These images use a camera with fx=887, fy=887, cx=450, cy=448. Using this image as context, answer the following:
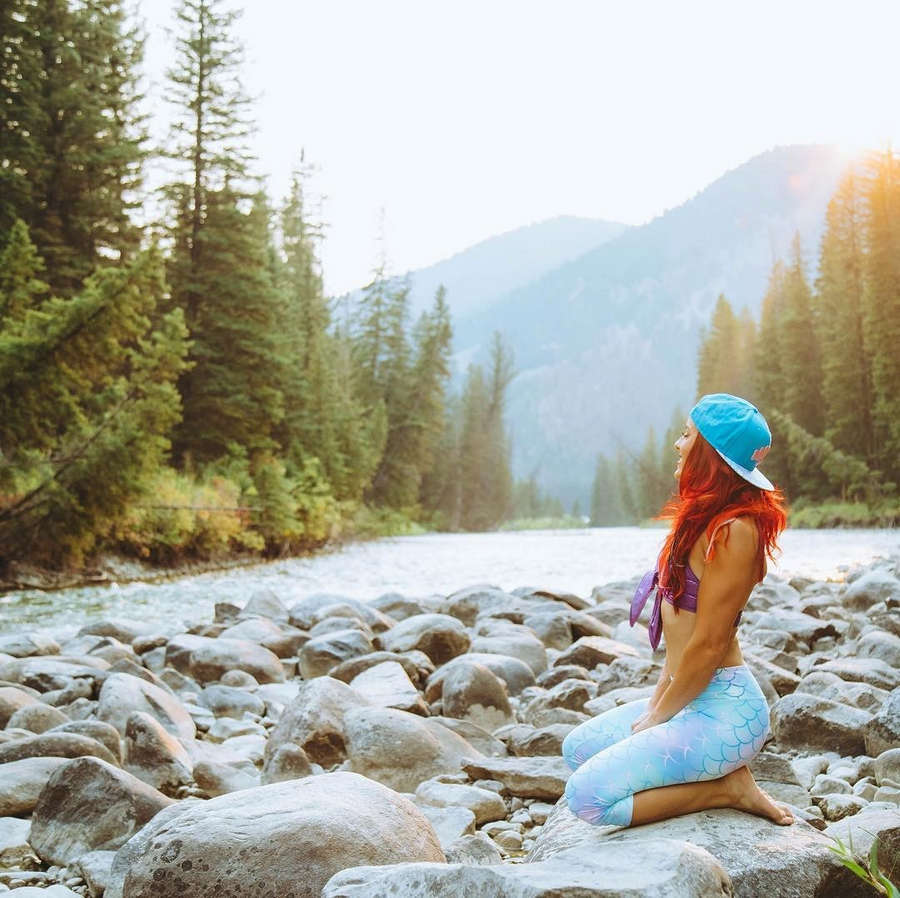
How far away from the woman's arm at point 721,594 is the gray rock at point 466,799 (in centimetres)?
159

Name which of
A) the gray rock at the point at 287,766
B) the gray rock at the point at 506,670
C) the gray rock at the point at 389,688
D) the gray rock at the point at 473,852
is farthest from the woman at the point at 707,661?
the gray rock at the point at 506,670

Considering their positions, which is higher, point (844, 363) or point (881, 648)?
point (844, 363)

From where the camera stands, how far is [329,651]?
642 centimetres

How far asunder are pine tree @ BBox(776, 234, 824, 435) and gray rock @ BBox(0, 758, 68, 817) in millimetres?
37844

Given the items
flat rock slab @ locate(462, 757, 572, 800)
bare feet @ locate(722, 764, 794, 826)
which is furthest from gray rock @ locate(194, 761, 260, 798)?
bare feet @ locate(722, 764, 794, 826)

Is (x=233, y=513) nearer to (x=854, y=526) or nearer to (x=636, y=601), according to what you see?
(x=636, y=601)

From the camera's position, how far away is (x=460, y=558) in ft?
69.5

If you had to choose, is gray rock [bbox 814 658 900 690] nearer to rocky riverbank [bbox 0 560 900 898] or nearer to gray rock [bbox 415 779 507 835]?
rocky riverbank [bbox 0 560 900 898]

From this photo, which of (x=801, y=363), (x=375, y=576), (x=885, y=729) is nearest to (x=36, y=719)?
(x=885, y=729)

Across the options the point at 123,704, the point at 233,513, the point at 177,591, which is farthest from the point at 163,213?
the point at 123,704

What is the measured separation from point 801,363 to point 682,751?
129 ft

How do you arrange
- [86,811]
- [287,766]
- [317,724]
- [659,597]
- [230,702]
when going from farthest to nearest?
[230,702]
[317,724]
[287,766]
[86,811]
[659,597]

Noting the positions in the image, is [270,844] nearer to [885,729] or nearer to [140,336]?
[885,729]

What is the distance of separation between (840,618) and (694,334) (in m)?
196
